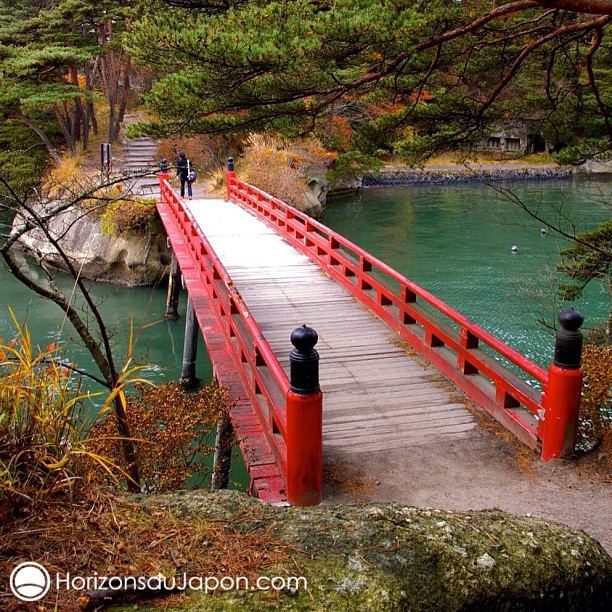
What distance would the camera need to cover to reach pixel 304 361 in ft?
14.5

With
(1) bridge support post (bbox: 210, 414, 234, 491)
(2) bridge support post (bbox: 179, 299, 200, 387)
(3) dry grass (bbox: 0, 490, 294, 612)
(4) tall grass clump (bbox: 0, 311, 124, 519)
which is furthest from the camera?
(2) bridge support post (bbox: 179, 299, 200, 387)

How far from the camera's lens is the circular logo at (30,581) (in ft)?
7.48

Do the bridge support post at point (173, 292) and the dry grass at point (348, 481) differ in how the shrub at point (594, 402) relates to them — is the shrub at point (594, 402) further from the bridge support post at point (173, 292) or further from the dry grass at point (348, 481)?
the bridge support post at point (173, 292)

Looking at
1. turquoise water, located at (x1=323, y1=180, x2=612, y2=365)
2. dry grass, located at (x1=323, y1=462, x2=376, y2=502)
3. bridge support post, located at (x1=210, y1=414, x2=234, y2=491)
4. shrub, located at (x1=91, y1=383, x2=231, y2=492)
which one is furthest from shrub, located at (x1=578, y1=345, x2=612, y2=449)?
turquoise water, located at (x1=323, y1=180, x2=612, y2=365)

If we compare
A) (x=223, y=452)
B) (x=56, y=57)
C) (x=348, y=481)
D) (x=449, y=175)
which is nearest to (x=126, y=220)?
(x=56, y=57)

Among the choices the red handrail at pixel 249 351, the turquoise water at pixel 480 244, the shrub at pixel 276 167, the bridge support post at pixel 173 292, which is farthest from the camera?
the shrub at pixel 276 167

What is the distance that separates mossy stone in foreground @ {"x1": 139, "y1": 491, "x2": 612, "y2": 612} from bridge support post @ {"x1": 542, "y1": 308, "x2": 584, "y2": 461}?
6.37ft

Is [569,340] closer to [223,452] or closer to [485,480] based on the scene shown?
[485,480]

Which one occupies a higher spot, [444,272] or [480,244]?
[480,244]

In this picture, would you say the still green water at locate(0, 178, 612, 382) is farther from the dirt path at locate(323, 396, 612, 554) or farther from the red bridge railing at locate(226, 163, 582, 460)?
the red bridge railing at locate(226, 163, 582, 460)

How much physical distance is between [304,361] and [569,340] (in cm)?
196

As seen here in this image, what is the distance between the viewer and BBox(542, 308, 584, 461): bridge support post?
15.8 ft

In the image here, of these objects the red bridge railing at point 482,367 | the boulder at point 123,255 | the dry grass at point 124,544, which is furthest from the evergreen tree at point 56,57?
the dry grass at point 124,544

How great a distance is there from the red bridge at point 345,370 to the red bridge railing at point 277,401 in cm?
1
